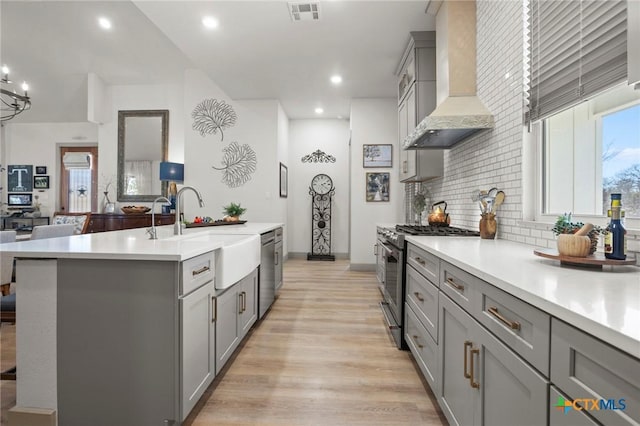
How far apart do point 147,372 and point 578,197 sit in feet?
7.68

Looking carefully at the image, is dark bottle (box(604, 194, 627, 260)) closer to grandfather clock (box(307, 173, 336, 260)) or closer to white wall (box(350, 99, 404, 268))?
white wall (box(350, 99, 404, 268))

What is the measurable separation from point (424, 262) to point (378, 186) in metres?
3.80

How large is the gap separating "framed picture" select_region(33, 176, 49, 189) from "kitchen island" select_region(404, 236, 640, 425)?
874cm

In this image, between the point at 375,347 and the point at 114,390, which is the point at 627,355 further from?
the point at 375,347

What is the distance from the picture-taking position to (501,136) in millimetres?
2195

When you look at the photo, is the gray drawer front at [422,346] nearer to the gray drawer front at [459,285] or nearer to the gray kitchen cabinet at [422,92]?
the gray drawer front at [459,285]

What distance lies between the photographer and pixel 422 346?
1900 mm

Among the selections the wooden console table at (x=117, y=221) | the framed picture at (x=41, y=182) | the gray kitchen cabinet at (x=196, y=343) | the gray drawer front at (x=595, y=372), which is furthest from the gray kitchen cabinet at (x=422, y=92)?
the framed picture at (x=41, y=182)

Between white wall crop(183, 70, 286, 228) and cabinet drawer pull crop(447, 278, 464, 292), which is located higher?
white wall crop(183, 70, 286, 228)

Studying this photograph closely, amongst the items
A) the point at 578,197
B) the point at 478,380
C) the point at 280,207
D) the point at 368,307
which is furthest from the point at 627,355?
the point at 280,207

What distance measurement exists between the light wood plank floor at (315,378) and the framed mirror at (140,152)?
364 centimetres

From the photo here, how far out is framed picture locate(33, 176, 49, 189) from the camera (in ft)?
23.0

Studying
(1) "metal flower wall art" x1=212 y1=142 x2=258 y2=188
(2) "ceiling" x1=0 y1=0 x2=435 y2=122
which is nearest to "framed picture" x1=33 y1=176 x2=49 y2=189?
(2) "ceiling" x1=0 y1=0 x2=435 y2=122

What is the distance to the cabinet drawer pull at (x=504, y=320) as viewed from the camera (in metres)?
0.90
